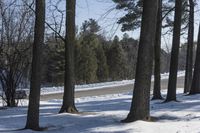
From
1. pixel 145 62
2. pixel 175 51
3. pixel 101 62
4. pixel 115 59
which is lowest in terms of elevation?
pixel 145 62

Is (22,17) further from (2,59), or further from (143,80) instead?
(143,80)

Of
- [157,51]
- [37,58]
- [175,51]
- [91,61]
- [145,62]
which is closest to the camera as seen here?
[37,58]

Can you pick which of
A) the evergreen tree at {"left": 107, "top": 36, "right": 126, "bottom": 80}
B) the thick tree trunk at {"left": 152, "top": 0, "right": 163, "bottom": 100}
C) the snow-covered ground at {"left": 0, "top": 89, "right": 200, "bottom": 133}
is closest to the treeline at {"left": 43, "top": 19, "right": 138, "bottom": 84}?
the evergreen tree at {"left": 107, "top": 36, "right": 126, "bottom": 80}

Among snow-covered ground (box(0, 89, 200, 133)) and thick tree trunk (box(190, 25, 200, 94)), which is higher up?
thick tree trunk (box(190, 25, 200, 94))

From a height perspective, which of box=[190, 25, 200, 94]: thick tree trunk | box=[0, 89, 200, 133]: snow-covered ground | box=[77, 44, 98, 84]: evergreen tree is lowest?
box=[0, 89, 200, 133]: snow-covered ground

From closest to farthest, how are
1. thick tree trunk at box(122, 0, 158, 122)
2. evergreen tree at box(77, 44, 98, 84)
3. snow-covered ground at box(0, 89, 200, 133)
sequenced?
snow-covered ground at box(0, 89, 200, 133) → thick tree trunk at box(122, 0, 158, 122) → evergreen tree at box(77, 44, 98, 84)

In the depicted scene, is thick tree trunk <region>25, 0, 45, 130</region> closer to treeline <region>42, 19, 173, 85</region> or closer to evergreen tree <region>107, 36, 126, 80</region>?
treeline <region>42, 19, 173, 85</region>

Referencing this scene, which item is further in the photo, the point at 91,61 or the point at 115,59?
the point at 115,59

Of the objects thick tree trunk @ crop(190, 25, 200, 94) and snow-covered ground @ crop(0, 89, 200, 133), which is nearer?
snow-covered ground @ crop(0, 89, 200, 133)

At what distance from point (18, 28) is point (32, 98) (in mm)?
11799

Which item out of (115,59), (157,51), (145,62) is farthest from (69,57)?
(115,59)

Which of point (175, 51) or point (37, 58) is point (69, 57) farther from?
point (175, 51)

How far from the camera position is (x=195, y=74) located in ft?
79.1

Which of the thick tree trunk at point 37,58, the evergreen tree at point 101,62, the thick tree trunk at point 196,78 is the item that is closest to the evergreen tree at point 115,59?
the evergreen tree at point 101,62
